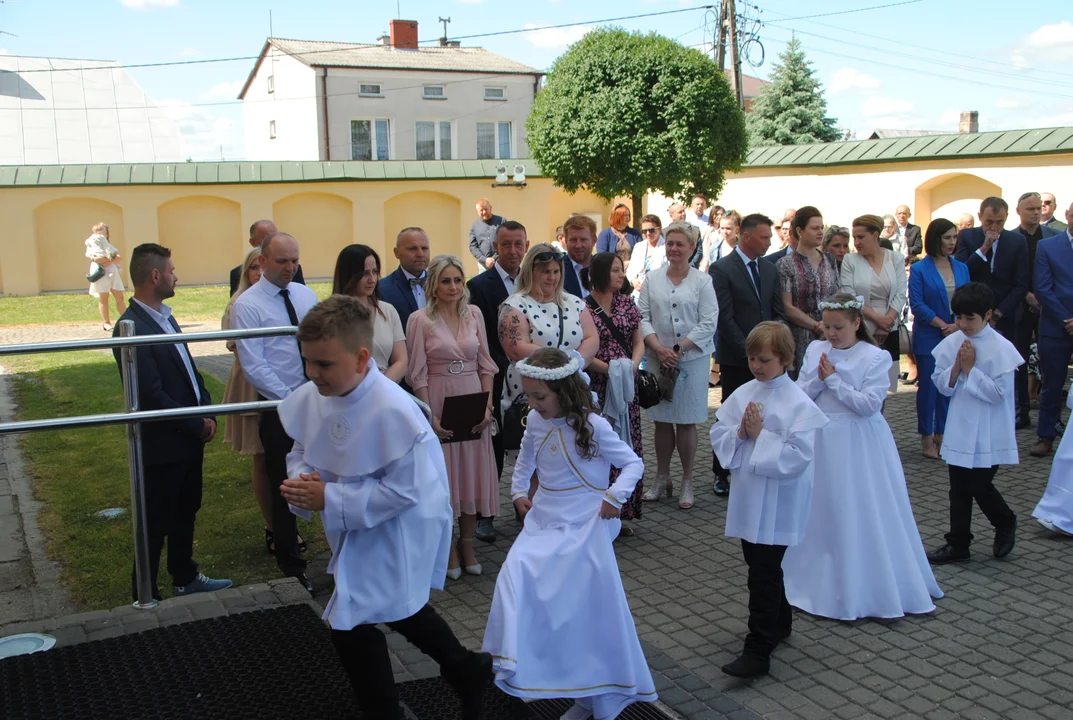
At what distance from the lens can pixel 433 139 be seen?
44688 millimetres

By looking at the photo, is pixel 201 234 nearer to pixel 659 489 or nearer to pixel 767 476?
pixel 659 489

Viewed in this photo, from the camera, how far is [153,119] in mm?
40750

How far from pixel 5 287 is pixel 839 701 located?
26860 millimetres

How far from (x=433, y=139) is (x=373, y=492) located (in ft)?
141

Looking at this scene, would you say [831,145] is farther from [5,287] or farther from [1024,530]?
[5,287]

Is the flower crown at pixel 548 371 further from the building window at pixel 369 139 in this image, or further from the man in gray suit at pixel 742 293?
the building window at pixel 369 139

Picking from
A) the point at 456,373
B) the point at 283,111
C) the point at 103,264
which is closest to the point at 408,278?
the point at 456,373

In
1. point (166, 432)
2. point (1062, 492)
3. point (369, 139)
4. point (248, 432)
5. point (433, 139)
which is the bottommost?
point (1062, 492)

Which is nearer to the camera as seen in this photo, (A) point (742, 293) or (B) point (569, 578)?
(B) point (569, 578)

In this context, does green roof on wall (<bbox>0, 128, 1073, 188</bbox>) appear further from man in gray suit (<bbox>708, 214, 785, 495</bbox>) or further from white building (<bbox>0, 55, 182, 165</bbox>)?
man in gray suit (<bbox>708, 214, 785, 495</bbox>)

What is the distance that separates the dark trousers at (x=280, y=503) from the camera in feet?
17.5

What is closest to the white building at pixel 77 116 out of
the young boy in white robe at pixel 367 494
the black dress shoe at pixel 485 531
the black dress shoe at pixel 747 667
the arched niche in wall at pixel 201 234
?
the arched niche in wall at pixel 201 234

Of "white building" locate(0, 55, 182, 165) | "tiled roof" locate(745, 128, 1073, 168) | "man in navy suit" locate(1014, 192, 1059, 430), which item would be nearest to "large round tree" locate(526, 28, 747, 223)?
"tiled roof" locate(745, 128, 1073, 168)

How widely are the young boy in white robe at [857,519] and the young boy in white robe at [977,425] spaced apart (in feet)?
2.24
